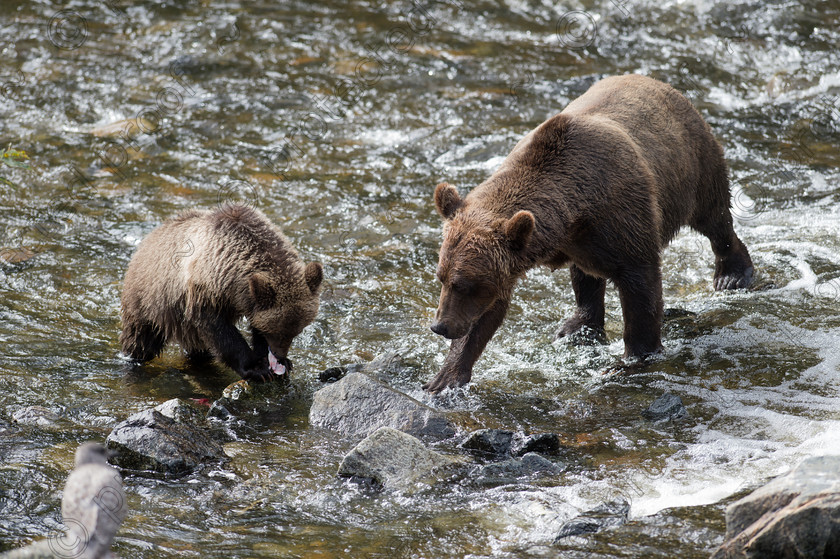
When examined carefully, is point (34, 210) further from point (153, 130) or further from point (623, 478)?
point (623, 478)

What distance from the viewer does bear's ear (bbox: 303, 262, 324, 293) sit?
22.9ft

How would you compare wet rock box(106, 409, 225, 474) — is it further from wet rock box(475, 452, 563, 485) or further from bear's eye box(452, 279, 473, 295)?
bear's eye box(452, 279, 473, 295)

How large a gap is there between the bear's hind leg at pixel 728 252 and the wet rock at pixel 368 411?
13.3 feet

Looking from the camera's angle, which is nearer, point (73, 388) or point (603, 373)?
point (73, 388)

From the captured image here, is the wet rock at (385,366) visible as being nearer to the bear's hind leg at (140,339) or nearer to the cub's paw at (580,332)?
the cub's paw at (580,332)

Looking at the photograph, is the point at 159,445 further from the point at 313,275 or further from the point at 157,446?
the point at 313,275

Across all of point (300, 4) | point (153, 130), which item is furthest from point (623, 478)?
point (300, 4)

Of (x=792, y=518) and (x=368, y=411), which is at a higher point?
(x=792, y=518)

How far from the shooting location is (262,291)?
6.86m

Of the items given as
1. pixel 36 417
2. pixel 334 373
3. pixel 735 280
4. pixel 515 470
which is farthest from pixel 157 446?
pixel 735 280

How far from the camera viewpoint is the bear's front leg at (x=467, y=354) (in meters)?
7.05

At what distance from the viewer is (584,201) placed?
6832 millimetres

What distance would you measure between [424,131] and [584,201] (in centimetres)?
615

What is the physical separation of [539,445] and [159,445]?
2.42 metres
